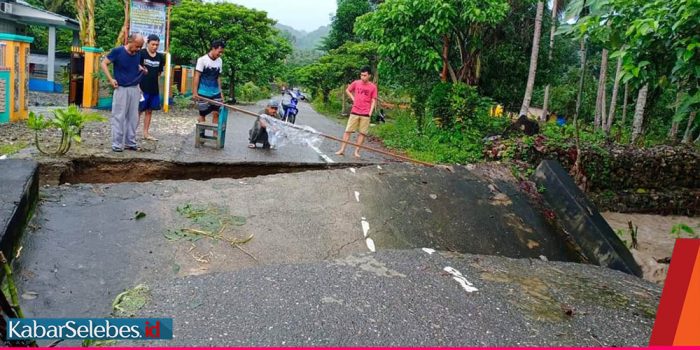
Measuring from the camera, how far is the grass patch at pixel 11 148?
603 cm

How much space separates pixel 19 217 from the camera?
3875 mm

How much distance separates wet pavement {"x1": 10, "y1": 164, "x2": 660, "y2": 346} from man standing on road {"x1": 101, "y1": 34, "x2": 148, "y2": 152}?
52.6 inches

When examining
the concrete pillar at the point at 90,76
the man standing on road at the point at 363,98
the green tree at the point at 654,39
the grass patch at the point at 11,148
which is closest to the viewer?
the green tree at the point at 654,39

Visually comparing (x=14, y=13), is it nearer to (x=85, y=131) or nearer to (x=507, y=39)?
(x=85, y=131)

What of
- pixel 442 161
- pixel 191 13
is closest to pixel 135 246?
pixel 442 161

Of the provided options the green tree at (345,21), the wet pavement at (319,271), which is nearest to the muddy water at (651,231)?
the wet pavement at (319,271)

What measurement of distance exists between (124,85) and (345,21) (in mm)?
20246

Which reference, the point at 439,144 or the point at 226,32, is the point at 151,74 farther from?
the point at 226,32

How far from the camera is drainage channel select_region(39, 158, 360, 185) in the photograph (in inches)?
223

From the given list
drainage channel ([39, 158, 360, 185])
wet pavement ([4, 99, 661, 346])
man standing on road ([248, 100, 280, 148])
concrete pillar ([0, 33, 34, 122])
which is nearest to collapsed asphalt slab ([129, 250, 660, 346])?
wet pavement ([4, 99, 661, 346])

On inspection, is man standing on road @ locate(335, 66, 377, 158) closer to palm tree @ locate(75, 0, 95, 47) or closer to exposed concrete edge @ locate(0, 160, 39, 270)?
exposed concrete edge @ locate(0, 160, 39, 270)

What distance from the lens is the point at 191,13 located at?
16141 mm

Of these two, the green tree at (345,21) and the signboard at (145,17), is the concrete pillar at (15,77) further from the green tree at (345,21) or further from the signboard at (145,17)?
the green tree at (345,21)

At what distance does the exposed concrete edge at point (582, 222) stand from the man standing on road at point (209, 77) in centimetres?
520
